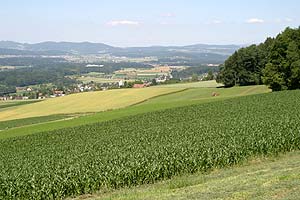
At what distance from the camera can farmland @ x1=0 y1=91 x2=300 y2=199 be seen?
18.7 metres

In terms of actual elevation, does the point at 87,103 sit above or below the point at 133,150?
below

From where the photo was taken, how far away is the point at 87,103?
8388 cm

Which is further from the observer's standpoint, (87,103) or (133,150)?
(87,103)

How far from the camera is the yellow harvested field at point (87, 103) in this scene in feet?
249

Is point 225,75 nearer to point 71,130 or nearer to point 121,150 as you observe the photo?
point 71,130

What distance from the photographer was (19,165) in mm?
25141

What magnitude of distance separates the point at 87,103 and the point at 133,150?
5884 cm

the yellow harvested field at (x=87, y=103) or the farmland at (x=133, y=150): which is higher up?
the farmland at (x=133, y=150)

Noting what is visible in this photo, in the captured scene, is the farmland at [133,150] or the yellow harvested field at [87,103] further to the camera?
the yellow harvested field at [87,103]

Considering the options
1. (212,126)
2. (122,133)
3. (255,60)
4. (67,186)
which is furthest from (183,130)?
(255,60)

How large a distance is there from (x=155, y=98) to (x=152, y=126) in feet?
134

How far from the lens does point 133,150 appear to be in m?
26.2

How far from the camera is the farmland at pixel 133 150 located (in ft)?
61.3

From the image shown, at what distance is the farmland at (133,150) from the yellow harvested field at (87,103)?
3165 centimetres
